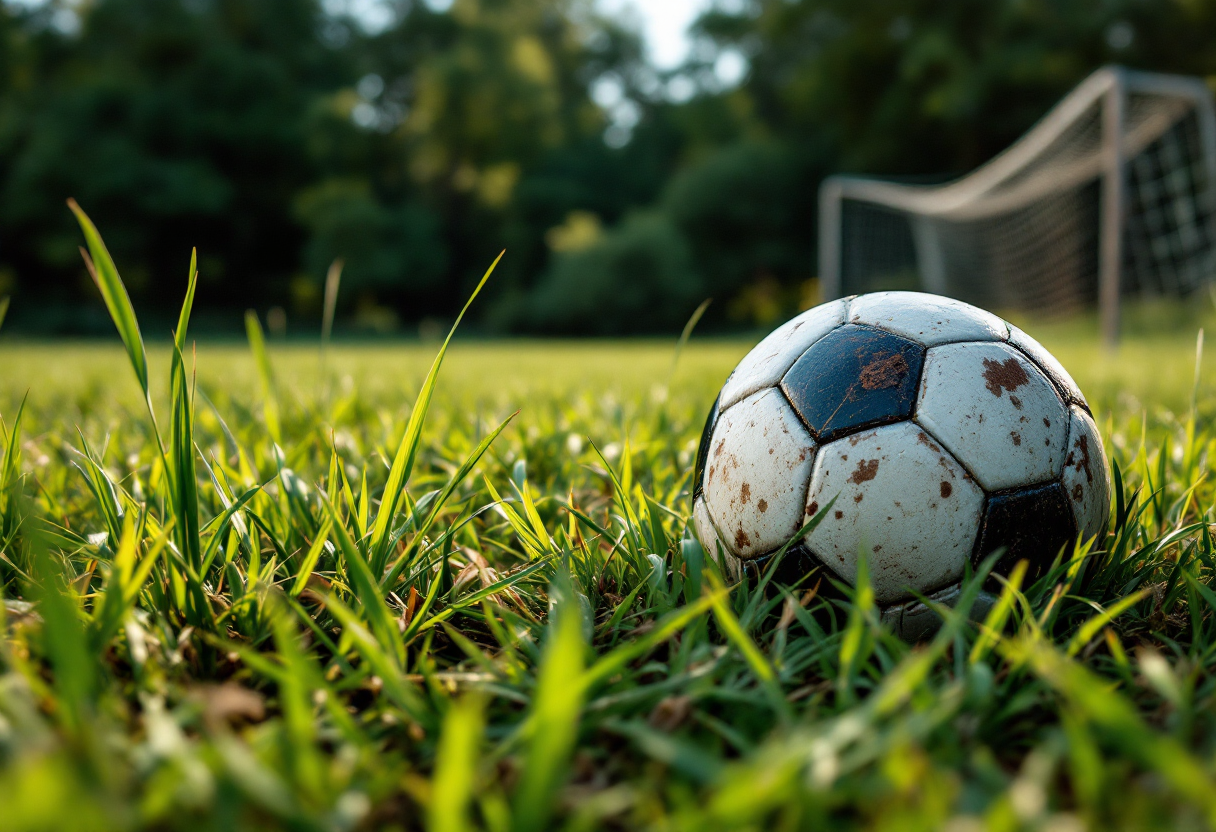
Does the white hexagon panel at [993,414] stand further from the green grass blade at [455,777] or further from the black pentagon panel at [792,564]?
the green grass blade at [455,777]

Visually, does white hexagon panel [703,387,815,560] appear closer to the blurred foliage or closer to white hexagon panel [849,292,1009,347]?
white hexagon panel [849,292,1009,347]

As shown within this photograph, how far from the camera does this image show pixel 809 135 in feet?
87.9

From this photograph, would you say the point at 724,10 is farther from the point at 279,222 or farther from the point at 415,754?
the point at 415,754

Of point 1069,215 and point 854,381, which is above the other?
point 1069,215

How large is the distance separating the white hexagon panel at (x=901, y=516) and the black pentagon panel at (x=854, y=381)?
2.2 inches

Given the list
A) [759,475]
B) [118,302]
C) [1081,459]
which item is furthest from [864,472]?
[118,302]

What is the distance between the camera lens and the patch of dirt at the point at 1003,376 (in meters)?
1.29

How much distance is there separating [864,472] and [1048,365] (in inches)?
19.0

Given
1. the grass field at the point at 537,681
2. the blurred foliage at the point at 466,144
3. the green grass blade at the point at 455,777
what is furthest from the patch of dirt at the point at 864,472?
the blurred foliage at the point at 466,144

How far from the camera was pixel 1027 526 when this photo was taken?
123 cm

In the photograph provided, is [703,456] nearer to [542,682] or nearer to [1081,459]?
[1081,459]

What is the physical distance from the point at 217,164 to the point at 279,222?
2.61 metres

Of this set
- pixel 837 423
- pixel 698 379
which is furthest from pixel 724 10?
pixel 837 423

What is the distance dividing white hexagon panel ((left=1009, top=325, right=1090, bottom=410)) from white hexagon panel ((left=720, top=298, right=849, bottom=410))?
1.04 ft
